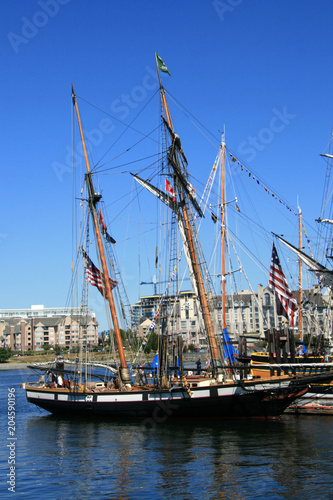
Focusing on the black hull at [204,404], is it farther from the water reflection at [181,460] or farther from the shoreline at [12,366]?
the shoreline at [12,366]

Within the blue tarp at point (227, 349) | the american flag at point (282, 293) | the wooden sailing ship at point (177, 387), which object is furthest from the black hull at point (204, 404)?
the american flag at point (282, 293)

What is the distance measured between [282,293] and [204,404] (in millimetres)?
13015

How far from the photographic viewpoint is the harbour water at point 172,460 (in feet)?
77.9

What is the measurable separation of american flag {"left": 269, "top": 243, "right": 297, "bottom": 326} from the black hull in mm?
9184

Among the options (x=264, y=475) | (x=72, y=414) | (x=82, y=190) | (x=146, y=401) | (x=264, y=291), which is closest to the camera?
(x=264, y=475)

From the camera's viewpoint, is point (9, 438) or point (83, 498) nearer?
point (83, 498)

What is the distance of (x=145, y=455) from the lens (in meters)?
30.3

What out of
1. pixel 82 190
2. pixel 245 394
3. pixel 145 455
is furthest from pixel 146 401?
pixel 82 190

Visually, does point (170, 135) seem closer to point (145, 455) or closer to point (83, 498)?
point (145, 455)

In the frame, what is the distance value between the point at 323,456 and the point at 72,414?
2444 cm

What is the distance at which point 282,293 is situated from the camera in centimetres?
4806

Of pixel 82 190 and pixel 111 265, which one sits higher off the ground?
pixel 82 190

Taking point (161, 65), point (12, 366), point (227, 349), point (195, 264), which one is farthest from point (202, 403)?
point (12, 366)

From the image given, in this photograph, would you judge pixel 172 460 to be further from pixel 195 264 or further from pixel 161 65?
pixel 161 65
